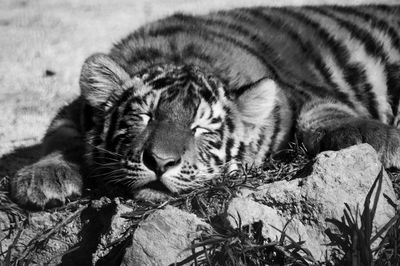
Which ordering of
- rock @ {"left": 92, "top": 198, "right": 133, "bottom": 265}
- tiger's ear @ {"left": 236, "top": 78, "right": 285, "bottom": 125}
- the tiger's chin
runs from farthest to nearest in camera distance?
1. tiger's ear @ {"left": 236, "top": 78, "right": 285, "bottom": 125}
2. the tiger's chin
3. rock @ {"left": 92, "top": 198, "right": 133, "bottom": 265}

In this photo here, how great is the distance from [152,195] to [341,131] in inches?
32.9

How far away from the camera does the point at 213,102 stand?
3.09 m

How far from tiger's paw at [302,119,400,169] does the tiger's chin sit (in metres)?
0.73

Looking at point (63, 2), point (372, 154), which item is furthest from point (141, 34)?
point (63, 2)

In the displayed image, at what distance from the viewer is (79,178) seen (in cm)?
303

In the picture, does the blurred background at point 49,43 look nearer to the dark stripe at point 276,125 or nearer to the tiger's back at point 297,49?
the tiger's back at point 297,49

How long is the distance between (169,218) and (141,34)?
1340 millimetres

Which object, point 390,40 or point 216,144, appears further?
point 390,40

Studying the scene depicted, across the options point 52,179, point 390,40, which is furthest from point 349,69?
point 52,179

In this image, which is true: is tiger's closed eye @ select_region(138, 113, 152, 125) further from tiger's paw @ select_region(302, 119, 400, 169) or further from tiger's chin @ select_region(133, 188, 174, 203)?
tiger's paw @ select_region(302, 119, 400, 169)

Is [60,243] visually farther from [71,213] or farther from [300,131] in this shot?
[300,131]

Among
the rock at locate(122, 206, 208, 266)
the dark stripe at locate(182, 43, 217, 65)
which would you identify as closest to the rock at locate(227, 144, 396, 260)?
the rock at locate(122, 206, 208, 266)

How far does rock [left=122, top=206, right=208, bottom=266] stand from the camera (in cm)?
248

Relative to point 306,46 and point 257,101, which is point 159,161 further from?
point 306,46
